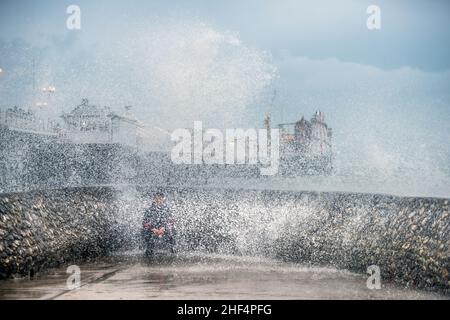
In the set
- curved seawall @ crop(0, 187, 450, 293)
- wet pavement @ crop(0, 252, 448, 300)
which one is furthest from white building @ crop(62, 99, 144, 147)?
wet pavement @ crop(0, 252, 448, 300)

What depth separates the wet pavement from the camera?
28.2 ft

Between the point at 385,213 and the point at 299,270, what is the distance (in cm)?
209

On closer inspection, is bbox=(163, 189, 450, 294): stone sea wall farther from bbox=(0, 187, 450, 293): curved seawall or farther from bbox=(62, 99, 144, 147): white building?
bbox=(62, 99, 144, 147): white building

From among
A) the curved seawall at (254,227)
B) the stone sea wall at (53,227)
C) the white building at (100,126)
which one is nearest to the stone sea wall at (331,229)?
the curved seawall at (254,227)

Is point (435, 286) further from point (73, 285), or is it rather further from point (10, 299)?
point (10, 299)

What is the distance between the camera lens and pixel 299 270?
11.5 m

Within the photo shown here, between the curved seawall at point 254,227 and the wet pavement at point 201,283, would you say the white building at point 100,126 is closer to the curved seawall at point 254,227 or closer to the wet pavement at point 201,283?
the curved seawall at point 254,227

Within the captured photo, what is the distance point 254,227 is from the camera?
14.5 metres

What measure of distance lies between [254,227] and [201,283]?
4.93m

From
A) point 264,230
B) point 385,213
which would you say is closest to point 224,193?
point 264,230

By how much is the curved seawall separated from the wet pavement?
1.51ft

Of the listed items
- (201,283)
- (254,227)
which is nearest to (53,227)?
(201,283)

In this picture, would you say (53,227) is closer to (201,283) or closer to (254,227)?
(201,283)

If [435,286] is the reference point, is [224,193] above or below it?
above
